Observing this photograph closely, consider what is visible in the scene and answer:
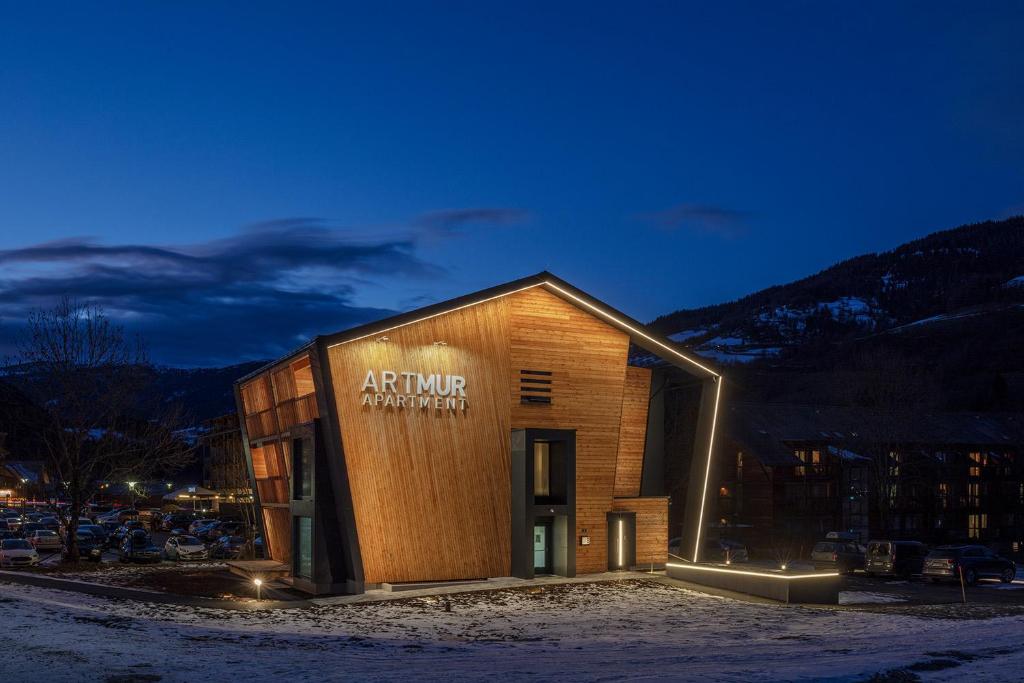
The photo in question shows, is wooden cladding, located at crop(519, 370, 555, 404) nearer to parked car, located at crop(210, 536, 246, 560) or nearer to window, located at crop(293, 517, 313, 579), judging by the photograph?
window, located at crop(293, 517, 313, 579)

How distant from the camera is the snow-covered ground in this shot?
48.3 feet

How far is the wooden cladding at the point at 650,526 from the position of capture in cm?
3064

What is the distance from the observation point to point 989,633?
1969 cm

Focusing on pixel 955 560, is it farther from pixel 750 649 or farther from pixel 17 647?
pixel 17 647

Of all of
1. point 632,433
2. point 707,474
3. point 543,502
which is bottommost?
point 543,502

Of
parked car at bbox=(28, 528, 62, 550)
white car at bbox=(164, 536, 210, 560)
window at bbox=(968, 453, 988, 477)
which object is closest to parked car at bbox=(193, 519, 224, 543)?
parked car at bbox=(28, 528, 62, 550)

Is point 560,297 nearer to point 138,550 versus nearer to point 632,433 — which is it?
point 632,433

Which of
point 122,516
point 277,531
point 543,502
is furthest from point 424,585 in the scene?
point 122,516

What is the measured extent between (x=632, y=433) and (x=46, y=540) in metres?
30.7

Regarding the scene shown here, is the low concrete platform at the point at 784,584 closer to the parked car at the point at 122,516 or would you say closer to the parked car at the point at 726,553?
the parked car at the point at 726,553

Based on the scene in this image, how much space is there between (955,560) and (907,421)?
26.8 meters

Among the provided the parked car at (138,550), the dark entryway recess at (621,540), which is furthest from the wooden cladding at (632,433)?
the parked car at (138,550)

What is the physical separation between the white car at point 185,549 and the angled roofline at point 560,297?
819 cm

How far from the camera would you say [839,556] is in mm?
37062
